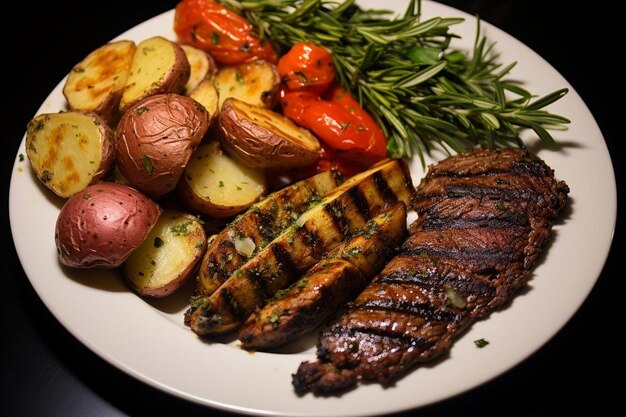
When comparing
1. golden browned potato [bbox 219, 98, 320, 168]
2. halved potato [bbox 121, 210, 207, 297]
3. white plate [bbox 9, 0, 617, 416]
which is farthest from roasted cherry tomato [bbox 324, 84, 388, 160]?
halved potato [bbox 121, 210, 207, 297]

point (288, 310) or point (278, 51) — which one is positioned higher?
point (278, 51)

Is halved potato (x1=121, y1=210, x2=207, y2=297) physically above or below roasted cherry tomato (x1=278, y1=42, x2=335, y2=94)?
below

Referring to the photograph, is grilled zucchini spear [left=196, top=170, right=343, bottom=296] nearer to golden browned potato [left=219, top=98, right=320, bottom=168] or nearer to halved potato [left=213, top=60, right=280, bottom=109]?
golden browned potato [left=219, top=98, right=320, bottom=168]

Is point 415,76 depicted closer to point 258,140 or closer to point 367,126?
point 367,126

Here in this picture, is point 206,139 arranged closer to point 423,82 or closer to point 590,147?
point 423,82

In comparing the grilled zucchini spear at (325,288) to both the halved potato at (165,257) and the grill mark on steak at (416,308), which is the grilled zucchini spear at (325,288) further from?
the halved potato at (165,257)

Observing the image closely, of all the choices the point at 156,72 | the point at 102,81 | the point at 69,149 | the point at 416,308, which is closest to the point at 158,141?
the point at 69,149

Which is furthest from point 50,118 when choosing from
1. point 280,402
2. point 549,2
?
point 549,2
